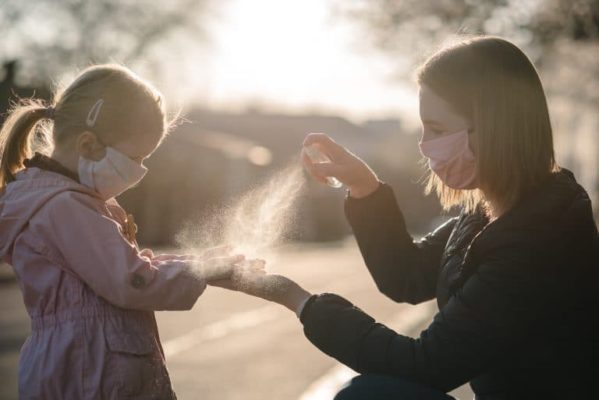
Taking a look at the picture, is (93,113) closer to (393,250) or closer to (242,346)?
(393,250)

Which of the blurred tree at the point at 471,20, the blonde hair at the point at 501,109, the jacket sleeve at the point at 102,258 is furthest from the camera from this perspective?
Result: the blurred tree at the point at 471,20

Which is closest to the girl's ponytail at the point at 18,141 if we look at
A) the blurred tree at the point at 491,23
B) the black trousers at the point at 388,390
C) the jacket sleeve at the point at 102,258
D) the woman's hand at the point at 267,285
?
the jacket sleeve at the point at 102,258

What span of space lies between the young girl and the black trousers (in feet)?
2.03

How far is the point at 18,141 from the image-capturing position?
149 inches

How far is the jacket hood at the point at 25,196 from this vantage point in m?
3.42

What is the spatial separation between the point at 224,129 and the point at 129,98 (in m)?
78.4

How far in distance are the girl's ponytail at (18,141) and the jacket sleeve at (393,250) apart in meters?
1.36

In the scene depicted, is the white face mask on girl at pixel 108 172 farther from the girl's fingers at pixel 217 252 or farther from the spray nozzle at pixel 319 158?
the spray nozzle at pixel 319 158

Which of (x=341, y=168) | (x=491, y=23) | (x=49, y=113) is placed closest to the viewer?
(x=49, y=113)

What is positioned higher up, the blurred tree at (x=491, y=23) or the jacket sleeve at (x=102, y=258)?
the blurred tree at (x=491, y=23)

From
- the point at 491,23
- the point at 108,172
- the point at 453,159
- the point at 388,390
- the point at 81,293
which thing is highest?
the point at 491,23

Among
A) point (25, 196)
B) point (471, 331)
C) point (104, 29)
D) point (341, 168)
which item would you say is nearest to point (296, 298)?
point (471, 331)

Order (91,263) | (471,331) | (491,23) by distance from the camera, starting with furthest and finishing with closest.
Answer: (491,23) < (91,263) < (471,331)

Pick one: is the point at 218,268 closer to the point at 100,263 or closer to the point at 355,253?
the point at 100,263
